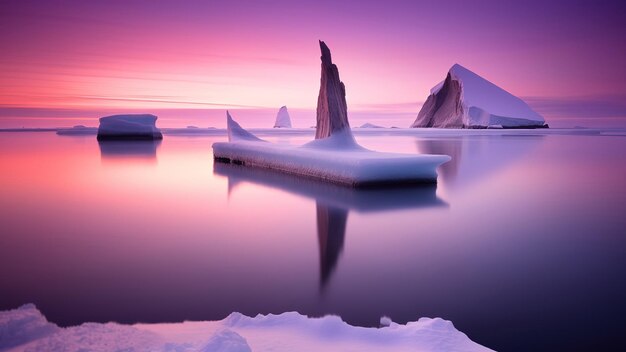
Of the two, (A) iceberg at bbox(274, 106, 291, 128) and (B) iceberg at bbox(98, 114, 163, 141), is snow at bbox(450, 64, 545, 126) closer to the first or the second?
(B) iceberg at bbox(98, 114, 163, 141)

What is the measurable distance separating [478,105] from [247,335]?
37762 millimetres

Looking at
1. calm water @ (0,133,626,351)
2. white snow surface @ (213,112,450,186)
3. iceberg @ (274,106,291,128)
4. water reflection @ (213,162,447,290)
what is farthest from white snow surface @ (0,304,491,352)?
iceberg @ (274,106,291,128)

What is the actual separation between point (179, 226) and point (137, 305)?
8.45 ft

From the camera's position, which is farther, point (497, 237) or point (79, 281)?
point (497, 237)

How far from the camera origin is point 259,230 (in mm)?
5246

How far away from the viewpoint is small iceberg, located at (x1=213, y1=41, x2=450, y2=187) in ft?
26.7

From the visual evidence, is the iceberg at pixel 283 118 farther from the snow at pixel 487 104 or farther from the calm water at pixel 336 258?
the calm water at pixel 336 258

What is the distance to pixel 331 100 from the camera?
10719mm

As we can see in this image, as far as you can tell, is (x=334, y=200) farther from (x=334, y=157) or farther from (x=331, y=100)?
(x=331, y=100)

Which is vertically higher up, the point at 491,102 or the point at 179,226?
the point at 491,102

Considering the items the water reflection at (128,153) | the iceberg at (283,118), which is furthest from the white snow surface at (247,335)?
the iceberg at (283,118)

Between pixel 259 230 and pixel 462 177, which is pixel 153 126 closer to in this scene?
pixel 462 177

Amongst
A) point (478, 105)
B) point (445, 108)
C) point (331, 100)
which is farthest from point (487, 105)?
Result: point (331, 100)

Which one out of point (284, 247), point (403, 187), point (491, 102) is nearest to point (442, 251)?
point (284, 247)
